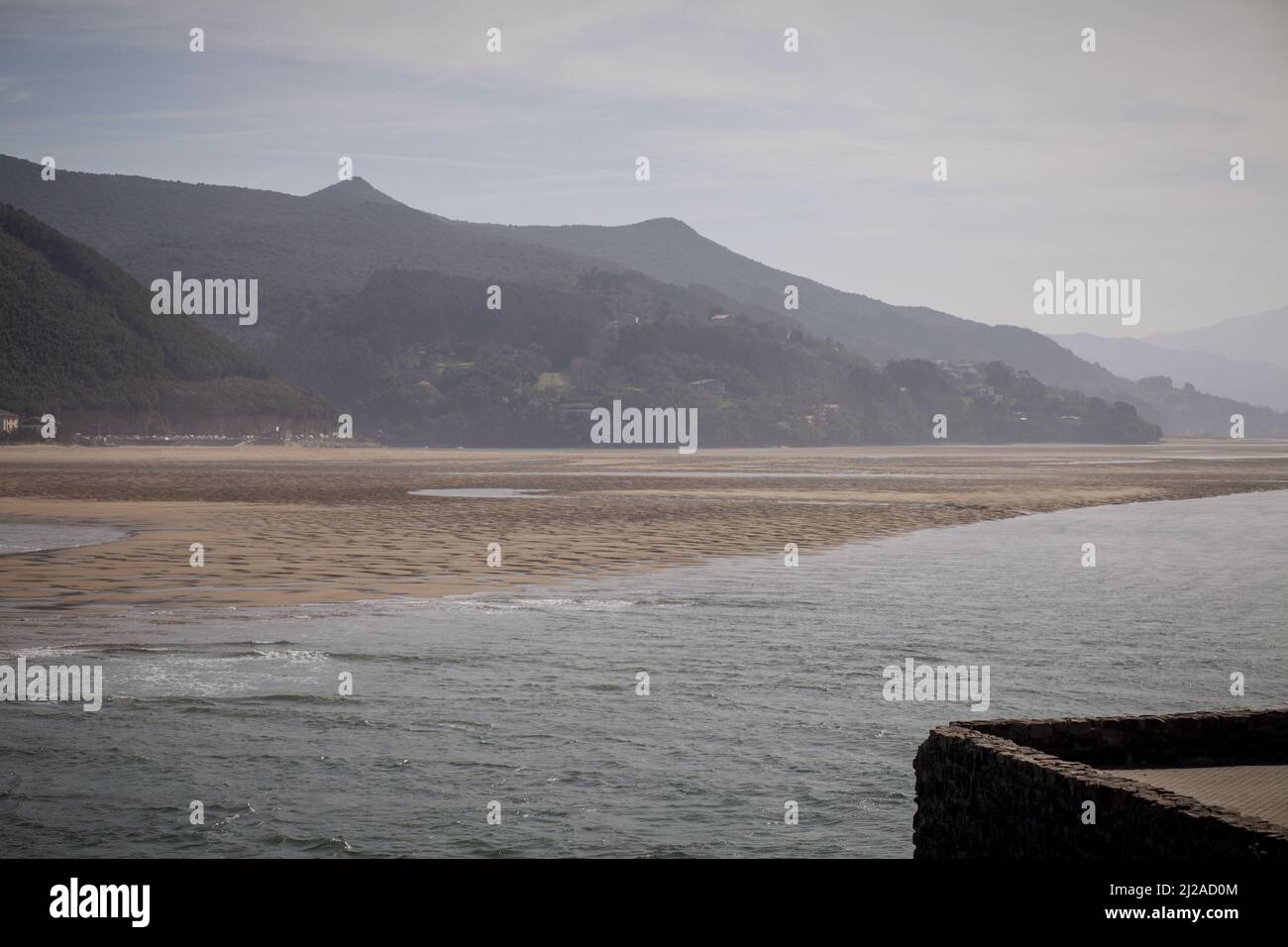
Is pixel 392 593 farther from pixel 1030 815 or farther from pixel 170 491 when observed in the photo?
pixel 170 491

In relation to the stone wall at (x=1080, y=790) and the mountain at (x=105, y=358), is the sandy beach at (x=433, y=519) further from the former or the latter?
the mountain at (x=105, y=358)

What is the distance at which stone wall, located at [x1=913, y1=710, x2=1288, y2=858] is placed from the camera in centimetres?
720

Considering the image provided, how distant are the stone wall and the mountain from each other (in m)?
139

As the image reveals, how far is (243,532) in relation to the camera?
35031 mm

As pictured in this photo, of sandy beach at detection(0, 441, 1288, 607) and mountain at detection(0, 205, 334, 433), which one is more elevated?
mountain at detection(0, 205, 334, 433)

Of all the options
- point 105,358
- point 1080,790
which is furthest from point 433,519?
point 105,358

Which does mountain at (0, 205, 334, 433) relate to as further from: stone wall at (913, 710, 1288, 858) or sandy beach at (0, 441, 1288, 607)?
stone wall at (913, 710, 1288, 858)


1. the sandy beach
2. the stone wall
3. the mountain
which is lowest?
the stone wall

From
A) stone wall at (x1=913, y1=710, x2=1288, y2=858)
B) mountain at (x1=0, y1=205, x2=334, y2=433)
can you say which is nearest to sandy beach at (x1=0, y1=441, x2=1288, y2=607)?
stone wall at (x1=913, y1=710, x2=1288, y2=858)

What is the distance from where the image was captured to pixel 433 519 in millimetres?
40781

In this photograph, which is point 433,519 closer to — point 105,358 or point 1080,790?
point 1080,790

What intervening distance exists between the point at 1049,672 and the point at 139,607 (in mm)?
14285

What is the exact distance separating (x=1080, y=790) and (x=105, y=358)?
16293 centimetres
